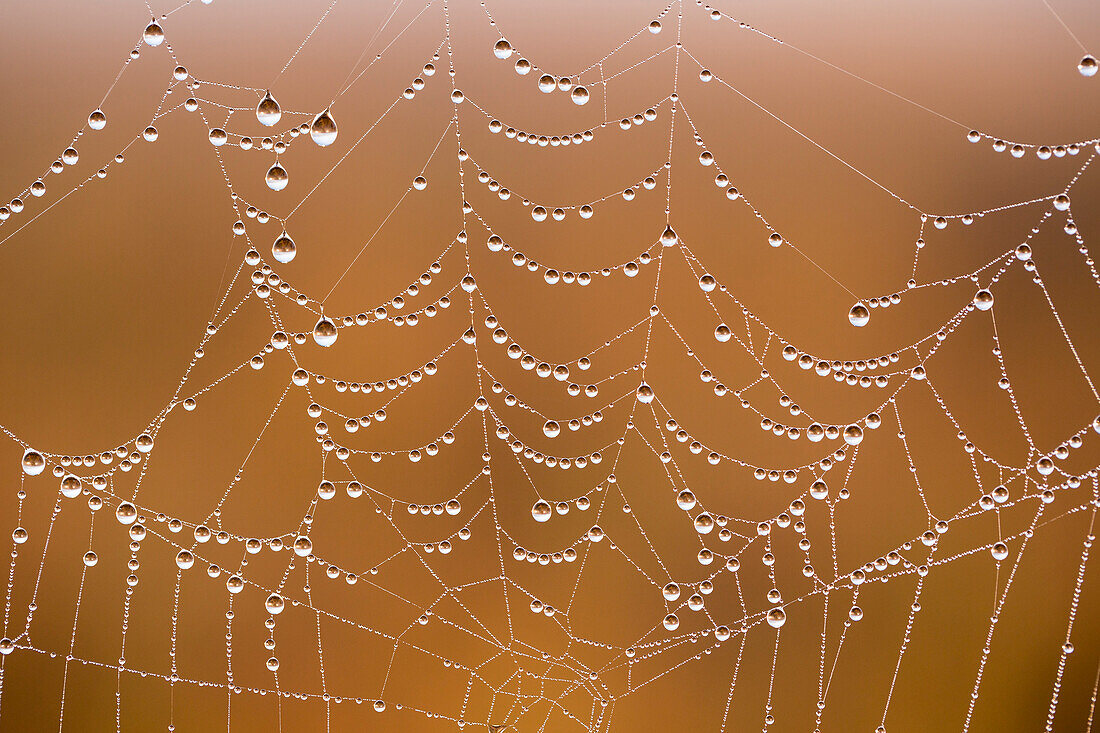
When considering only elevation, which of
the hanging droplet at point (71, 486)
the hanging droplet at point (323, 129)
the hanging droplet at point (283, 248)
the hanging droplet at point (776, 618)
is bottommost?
the hanging droplet at point (71, 486)

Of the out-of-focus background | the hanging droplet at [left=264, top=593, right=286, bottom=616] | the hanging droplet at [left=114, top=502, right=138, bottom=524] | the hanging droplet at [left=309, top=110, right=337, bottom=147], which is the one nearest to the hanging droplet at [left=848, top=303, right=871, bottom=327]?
the out-of-focus background

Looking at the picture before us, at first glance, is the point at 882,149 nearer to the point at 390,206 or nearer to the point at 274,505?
the point at 390,206

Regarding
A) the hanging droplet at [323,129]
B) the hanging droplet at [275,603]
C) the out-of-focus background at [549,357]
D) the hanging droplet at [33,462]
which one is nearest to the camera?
the hanging droplet at [323,129]

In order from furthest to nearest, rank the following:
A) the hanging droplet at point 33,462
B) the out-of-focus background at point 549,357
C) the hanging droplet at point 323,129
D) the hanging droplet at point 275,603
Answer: the out-of-focus background at point 549,357
the hanging droplet at point 275,603
the hanging droplet at point 33,462
the hanging droplet at point 323,129

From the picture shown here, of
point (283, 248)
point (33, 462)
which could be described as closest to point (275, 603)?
point (33, 462)

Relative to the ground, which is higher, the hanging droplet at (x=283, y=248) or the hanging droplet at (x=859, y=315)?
the hanging droplet at (x=859, y=315)

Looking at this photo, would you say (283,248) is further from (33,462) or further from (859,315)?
(859,315)

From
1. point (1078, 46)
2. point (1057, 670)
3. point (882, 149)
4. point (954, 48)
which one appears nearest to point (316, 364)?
point (882, 149)

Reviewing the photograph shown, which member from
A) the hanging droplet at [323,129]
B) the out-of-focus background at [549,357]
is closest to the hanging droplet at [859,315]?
the out-of-focus background at [549,357]

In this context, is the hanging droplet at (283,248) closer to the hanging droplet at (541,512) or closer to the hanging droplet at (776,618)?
the hanging droplet at (541,512)
